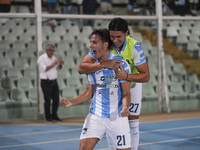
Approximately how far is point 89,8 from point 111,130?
838 cm

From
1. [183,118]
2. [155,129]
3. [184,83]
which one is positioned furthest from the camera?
[184,83]

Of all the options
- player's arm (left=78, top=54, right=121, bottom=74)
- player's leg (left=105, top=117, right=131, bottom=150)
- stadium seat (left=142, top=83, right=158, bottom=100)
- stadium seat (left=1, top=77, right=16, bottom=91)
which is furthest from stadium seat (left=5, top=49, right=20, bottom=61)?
player's leg (left=105, top=117, right=131, bottom=150)

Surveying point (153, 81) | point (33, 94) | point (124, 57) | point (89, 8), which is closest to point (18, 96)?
point (33, 94)

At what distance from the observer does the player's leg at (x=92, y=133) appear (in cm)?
402

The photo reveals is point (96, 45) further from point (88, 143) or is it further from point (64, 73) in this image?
point (64, 73)

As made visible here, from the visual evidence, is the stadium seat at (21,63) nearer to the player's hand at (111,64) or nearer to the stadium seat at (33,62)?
the stadium seat at (33,62)

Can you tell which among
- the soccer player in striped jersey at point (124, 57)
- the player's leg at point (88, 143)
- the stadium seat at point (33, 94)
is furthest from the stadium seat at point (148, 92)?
the player's leg at point (88, 143)

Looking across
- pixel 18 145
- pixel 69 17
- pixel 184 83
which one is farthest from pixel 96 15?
pixel 18 145

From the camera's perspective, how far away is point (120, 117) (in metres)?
4.15

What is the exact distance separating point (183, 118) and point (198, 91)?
2.37 m

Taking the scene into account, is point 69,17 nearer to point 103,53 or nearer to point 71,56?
point 71,56

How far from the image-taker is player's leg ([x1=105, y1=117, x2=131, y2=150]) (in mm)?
4078

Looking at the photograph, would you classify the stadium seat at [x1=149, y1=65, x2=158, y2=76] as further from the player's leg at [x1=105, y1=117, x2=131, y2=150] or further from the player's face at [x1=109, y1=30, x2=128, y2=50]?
the player's leg at [x1=105, y1=117, x2=131, y2=150]

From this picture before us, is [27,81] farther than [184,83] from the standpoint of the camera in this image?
No
